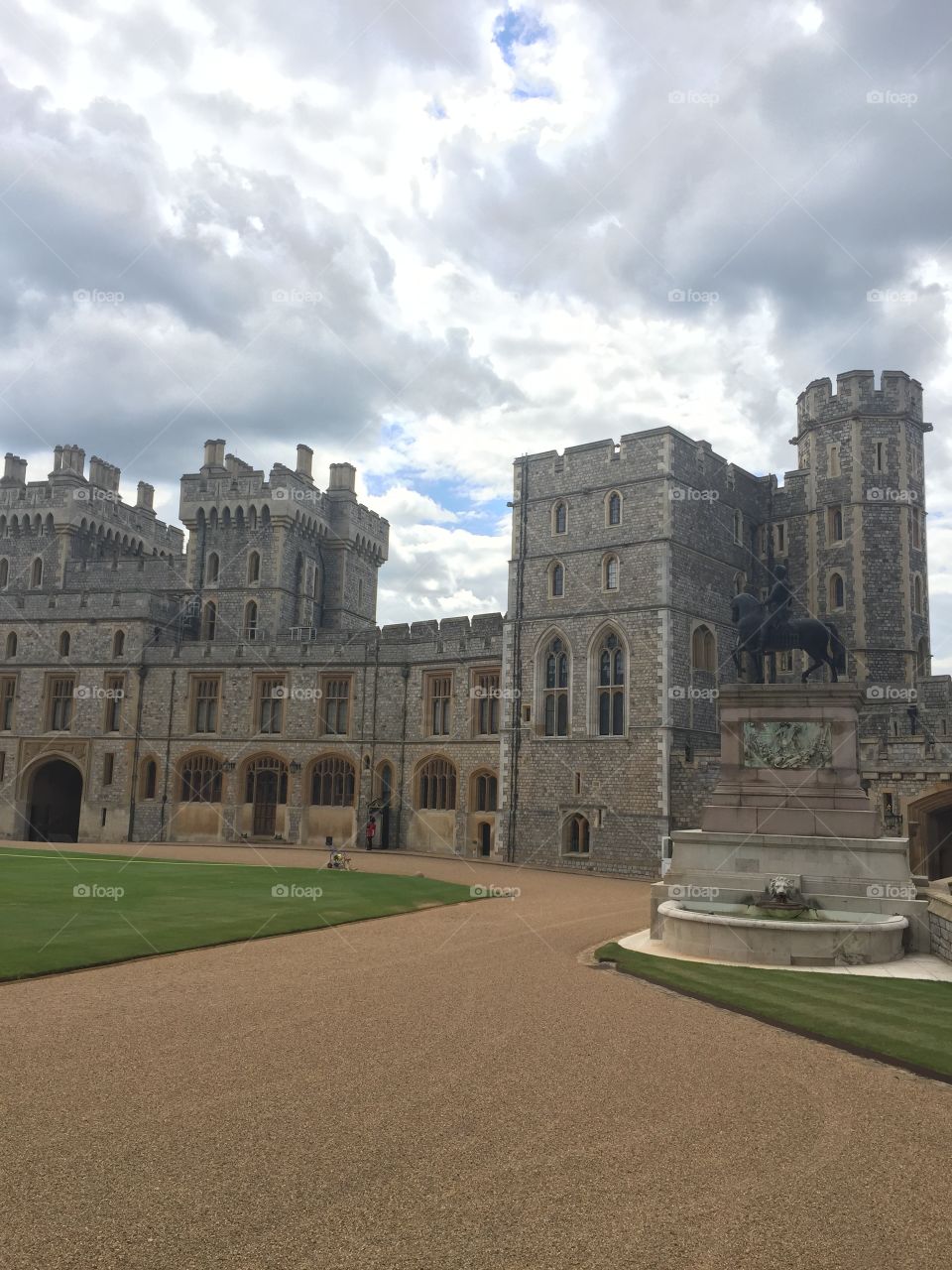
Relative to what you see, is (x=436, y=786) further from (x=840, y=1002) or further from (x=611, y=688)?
(x=840, y=1002)

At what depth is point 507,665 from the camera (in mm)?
33719

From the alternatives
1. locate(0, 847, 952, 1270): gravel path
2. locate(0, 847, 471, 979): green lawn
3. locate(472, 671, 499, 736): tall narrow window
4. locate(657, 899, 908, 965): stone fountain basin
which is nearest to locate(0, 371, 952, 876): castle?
locate(472, 671, 499, 736): tall narrow window

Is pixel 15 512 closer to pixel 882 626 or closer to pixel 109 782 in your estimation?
pixel 109 782

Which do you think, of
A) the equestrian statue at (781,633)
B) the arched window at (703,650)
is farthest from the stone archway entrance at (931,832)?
the equestrian statue at (781,633)

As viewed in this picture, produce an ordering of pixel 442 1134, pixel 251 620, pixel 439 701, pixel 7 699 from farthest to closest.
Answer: pixel 251 620 < pixel 7 699 < pixel 439 701 < pixel 442 1134

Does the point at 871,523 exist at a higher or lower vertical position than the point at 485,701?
higher

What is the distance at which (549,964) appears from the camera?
1302 cm

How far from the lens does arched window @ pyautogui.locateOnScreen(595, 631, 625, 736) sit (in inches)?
1218

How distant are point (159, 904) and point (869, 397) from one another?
27.8 metres

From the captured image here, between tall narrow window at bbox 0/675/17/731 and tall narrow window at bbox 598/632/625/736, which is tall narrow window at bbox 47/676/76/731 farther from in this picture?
tall narrow window at bbox 598/632/625/736

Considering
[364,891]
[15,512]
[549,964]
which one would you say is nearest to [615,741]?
[364,891]

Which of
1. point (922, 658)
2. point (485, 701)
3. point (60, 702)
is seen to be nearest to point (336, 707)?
point (485, 701)

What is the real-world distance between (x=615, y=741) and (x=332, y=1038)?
22466 millimetres

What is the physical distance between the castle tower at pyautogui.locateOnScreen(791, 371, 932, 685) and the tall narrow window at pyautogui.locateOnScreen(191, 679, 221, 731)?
941 inches
